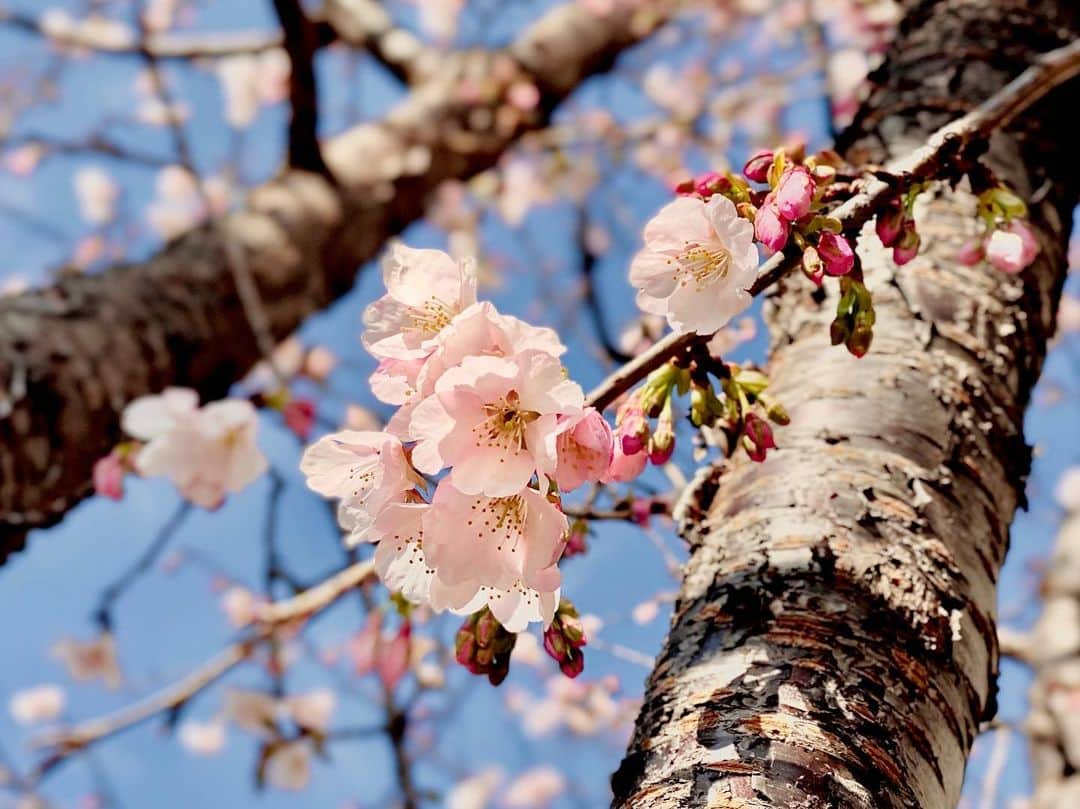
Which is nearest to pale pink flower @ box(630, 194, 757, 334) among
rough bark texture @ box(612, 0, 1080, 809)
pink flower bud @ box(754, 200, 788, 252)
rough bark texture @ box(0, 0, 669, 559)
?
pink flower bud @ box(754, 200, 788, 252)

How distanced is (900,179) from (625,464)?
0.37 metres

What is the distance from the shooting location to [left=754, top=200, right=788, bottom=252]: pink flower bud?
78 cm

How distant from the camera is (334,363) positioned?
4496 mm

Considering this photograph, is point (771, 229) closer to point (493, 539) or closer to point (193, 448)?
point (493, 539)

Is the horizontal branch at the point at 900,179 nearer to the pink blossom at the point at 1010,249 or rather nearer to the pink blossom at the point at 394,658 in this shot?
the pink blossom at the point at 1010,249

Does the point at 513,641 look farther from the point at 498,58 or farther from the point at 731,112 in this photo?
the point at 731,112

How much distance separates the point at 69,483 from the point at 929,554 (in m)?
1.75

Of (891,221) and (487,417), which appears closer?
(487,417)

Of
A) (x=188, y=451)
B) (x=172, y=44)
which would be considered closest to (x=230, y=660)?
(x=188, y=451)

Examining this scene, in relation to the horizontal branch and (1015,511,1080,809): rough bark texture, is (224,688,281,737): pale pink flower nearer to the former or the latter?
(1015,511,1080,809): rough bark texture

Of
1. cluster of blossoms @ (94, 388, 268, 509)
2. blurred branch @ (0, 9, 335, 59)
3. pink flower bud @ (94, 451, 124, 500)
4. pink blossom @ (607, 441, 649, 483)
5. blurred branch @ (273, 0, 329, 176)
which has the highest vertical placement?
blurred branch @ (0, 9, 335, 59)

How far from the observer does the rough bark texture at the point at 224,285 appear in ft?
6.32

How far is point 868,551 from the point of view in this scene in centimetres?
92

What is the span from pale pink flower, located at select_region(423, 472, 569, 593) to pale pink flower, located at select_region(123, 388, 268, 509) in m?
1.13
